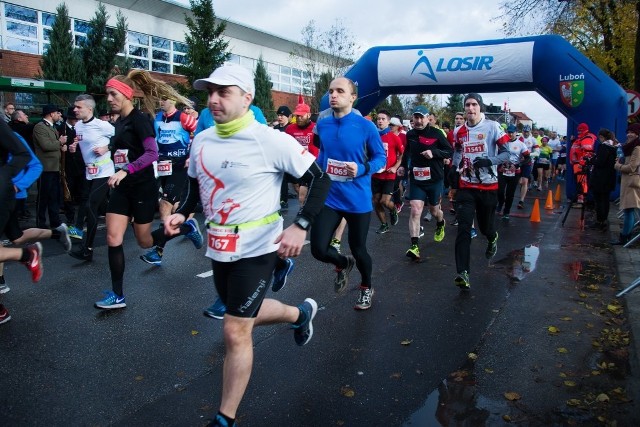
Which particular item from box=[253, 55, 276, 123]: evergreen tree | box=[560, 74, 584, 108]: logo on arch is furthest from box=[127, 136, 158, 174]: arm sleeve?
box=[253, 55, 276, 123]: evergreen tree

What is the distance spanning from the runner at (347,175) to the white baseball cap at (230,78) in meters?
1.98

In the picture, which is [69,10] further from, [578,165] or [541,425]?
[541,425]

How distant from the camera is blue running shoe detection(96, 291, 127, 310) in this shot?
506cm

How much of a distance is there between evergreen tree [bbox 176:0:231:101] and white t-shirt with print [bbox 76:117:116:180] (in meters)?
22.4

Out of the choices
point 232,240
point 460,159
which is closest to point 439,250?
point 460,159

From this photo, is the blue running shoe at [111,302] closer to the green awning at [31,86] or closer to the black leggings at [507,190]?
the black leggings at [507,190]

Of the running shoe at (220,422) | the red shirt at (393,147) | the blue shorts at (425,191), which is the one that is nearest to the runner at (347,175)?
the running shoe at (220,422)

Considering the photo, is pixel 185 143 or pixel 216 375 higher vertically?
pixel 185 143

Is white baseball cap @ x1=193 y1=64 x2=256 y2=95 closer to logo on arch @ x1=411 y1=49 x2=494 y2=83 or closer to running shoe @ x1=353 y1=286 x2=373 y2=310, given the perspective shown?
running shoe @ x1=353 y1=286 x2=373 y2=310

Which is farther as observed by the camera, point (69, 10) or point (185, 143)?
point (69, 10)

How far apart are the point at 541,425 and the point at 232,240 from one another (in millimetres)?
2033

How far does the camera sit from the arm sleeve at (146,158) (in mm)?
5055

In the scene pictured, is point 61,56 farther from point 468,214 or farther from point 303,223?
point 303,223

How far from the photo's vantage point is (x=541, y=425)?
10.4 feet
